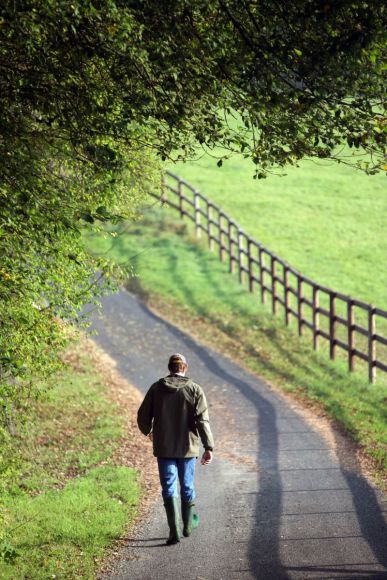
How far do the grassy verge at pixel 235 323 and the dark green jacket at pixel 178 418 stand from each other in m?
2.15

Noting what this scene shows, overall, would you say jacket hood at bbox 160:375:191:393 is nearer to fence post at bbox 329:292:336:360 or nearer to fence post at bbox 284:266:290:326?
fence post at bbox 329:292:336:360

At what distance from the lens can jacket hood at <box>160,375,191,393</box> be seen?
8.76 m

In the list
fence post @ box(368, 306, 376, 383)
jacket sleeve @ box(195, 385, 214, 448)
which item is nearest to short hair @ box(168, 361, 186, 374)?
jacket sleeve @ box(195, 385, 214, 448)

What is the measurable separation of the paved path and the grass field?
11074 mm

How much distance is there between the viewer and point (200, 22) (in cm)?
755

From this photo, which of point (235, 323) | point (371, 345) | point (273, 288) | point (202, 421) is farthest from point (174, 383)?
point (273, 288)

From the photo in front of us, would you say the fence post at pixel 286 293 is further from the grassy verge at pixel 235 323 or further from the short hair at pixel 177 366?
the short hair at pixel 177 366

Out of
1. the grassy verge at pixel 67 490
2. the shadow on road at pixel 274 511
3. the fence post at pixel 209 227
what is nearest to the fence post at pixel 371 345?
the shadow on road at pixel 274 511

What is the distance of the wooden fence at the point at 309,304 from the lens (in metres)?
16.7

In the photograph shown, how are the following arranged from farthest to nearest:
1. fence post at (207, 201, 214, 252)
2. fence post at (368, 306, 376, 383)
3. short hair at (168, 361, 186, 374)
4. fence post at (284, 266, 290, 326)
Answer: fence post at (207, 201, 214, 252) → fence post at (284, 266, 290, 326) → fence post at (368, 306, 376, 383) → short hair at (168, 361, 186, 374)

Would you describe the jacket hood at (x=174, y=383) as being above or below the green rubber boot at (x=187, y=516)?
above

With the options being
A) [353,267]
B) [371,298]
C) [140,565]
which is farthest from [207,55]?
[353,267]

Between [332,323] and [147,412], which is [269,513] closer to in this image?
[147,412]

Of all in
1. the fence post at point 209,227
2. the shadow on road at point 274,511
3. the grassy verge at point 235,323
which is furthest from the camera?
the fence post at point 209,227
